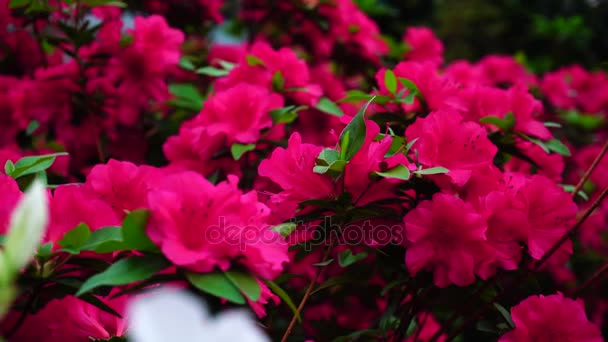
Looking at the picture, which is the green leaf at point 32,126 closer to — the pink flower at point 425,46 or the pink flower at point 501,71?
the pink flower at point 425,46

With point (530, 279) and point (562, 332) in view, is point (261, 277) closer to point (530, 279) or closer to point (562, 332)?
point (562, 332)

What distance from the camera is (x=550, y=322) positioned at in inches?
33.9

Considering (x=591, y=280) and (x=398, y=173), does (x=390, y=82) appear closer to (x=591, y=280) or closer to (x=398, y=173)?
(x=398, y=173)

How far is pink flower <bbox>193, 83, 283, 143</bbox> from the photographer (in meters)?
1.06

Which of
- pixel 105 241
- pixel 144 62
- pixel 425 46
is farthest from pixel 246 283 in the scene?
pixel 425 46

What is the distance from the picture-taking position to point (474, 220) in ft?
2.61

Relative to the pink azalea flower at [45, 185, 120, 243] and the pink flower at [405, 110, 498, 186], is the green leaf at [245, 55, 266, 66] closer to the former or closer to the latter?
the pink flower at [405, 110, 498, 186]

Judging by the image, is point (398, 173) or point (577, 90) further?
point (577, 90)

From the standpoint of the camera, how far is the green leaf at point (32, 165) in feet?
2.64

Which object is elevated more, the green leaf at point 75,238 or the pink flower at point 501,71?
the green leaf at point 75,238

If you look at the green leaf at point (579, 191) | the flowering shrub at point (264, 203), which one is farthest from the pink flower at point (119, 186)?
the green leaf at point (579, 191)

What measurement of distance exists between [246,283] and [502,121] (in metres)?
0.67

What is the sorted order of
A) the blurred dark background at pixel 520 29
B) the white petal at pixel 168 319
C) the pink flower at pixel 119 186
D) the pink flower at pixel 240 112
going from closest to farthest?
the white petal at pixel 168 319, the pink flower at pixel 119 186, the pink flower at pixel 240 112, the blurred dark background at pixel 520 29

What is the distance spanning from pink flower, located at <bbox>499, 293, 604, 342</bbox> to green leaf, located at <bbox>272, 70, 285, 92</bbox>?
66 cm
